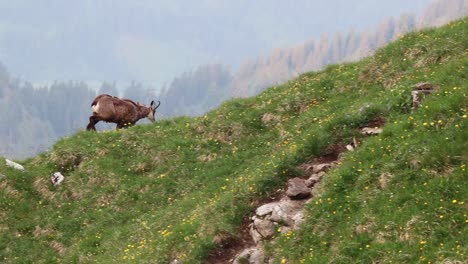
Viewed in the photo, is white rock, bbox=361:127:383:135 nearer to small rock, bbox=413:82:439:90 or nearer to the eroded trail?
the eroded trail

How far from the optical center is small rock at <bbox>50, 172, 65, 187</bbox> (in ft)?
77.6

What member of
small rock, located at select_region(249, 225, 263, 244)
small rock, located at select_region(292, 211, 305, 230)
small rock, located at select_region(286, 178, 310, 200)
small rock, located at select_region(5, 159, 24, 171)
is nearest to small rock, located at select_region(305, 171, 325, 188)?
small rock, located at select_region(286, 178, 310, 200)

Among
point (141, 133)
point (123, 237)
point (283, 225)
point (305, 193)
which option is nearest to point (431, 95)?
point (305, 193)

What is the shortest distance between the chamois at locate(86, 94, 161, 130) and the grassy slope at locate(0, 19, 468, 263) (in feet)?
10.7

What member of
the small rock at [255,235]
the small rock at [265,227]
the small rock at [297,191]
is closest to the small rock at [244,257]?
the small rock at [255,235]

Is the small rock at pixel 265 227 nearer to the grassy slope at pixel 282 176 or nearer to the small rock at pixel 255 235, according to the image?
the small rock at pixel 255 235

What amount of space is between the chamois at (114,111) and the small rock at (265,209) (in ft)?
52.5

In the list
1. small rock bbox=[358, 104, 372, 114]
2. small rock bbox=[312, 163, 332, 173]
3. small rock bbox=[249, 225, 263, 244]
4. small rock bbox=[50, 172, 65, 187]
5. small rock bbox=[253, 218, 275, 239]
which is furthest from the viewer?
small rock bbox=[50, 172, 65, 187]

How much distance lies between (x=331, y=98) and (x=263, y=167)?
22.2 feet

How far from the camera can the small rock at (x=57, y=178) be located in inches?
931

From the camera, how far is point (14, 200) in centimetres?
2273

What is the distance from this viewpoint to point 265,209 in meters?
15.1

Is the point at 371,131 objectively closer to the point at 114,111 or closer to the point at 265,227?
the point at 265,227

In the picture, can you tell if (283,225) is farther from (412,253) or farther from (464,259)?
(464,259)
